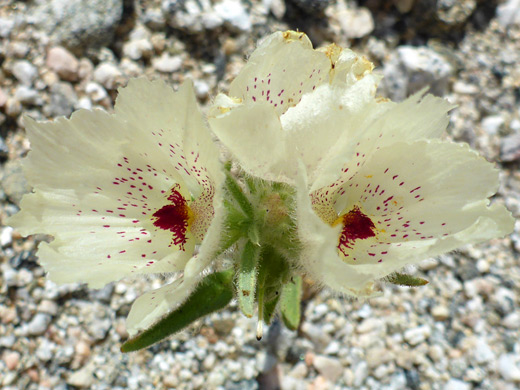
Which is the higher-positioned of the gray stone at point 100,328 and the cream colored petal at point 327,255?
the cream colored petal at point 327,255

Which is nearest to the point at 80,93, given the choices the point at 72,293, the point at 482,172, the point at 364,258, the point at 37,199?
the point at 72,293

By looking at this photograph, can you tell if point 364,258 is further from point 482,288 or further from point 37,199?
point 482,288

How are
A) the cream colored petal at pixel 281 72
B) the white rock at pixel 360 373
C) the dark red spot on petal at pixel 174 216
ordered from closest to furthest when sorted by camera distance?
the cream colored petal at pixel 281 72
the dark red spot on petal at pixel 174 216
the white rock at pixel 360 373

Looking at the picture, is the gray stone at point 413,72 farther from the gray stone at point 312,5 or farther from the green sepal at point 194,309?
the green sepal at point 194,309

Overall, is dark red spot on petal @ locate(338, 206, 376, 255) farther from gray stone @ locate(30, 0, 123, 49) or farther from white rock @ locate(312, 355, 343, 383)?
gray stone @ locate(30, 0, 123, 49)

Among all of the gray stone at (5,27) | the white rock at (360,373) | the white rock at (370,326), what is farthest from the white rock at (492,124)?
the gray stone at (5,27)

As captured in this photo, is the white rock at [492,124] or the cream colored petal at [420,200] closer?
the cream colored petal at [420,200]
